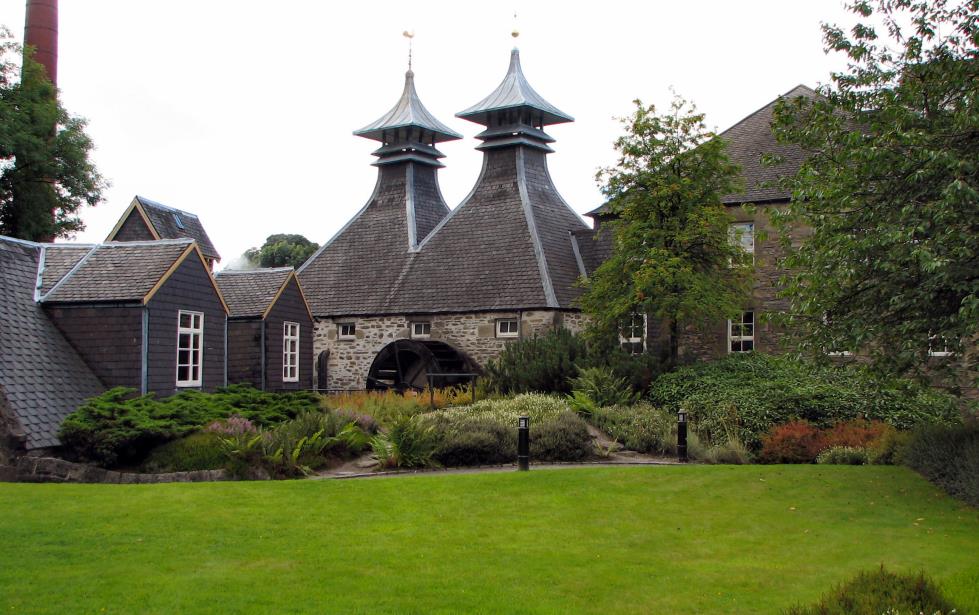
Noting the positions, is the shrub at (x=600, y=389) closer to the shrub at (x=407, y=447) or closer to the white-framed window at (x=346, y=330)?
the shrub at (x=407, y=447)

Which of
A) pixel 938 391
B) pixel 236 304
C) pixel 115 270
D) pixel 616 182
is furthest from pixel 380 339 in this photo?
pixel 938 391

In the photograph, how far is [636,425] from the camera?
1939 cm

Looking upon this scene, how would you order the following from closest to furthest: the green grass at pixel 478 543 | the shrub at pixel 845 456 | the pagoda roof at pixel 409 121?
1. the green grass at pixel 478 543
2. the shrub at pixel 845 456
3. the pagoda roof at pixel 409 121

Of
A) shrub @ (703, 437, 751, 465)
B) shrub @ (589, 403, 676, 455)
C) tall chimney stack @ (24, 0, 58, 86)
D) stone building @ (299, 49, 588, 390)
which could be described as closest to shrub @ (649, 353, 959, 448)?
shrub @ (589, 403, 676, 455)

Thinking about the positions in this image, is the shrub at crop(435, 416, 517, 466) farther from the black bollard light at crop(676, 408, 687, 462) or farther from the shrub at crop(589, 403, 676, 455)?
the black bollard light at crop(676, 408, 687, 462)

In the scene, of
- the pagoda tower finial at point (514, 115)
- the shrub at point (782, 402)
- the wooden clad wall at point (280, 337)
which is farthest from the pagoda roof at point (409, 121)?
the shrub at point (782, 402)

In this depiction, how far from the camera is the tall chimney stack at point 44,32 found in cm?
3203

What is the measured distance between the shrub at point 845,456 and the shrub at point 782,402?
128 cm

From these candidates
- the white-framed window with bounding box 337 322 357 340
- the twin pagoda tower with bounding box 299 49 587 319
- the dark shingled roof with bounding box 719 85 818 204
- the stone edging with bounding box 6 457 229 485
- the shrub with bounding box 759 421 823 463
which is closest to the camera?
the stone edging with bounding box 6 457 229 485

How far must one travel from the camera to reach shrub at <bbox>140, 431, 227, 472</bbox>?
15.4 metres

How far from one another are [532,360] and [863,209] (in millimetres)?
13592

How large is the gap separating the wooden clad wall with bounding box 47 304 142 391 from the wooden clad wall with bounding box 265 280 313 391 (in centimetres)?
690

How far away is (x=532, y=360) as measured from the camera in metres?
25.6

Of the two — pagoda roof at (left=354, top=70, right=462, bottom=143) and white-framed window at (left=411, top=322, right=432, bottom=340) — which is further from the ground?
pagoda roof at (left=354, top=70, right=462, bottom=143)
